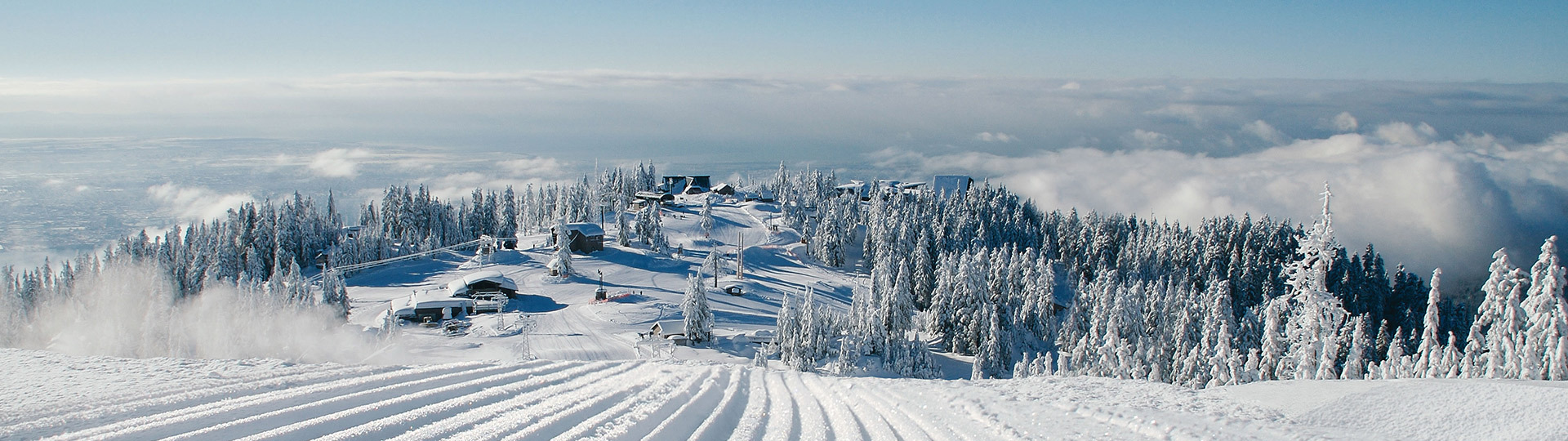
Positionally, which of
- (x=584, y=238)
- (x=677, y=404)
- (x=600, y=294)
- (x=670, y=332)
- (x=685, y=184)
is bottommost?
(x=600, y=294)

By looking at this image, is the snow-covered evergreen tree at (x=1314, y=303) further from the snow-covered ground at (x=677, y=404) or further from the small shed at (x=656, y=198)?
the small shed at (x=656, y=198)

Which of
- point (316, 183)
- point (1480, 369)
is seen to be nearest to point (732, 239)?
point (1480, 369)

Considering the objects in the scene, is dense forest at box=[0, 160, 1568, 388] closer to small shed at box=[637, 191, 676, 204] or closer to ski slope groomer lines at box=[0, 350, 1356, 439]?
small shed at box=[637, 191, 676, 204]

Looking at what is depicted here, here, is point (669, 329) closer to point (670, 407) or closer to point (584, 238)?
point (670, 407)

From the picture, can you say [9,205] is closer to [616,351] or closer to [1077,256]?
[616,351]

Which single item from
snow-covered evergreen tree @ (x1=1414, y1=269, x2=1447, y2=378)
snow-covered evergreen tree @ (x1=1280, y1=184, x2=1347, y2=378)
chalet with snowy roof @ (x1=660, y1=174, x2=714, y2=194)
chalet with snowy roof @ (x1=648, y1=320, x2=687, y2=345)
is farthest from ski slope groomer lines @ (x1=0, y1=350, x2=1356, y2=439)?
chalet with snowy roof @ (x1=660, y1=174, x2=714, y2=194)

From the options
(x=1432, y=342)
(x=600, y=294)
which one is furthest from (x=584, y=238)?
(x=1432, y=342)
